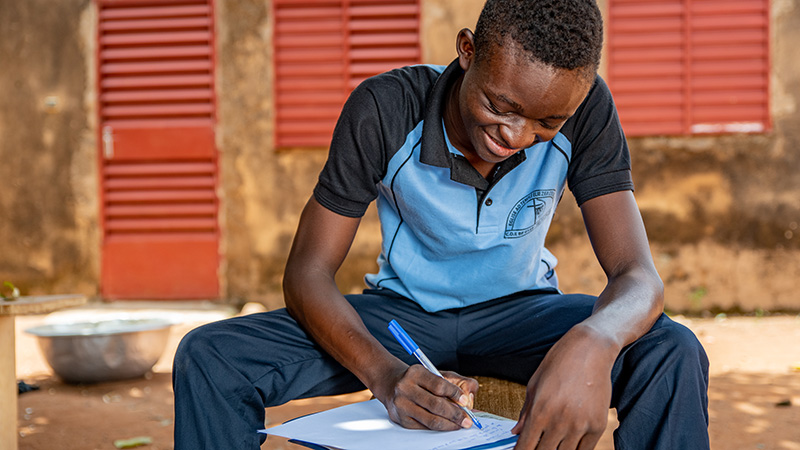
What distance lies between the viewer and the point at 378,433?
1409 mm

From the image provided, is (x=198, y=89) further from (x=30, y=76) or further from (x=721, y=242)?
(x=721, y=242)

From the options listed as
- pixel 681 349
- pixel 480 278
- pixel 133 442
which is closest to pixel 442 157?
pixel 480 278

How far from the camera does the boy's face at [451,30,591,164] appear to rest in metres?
1.54

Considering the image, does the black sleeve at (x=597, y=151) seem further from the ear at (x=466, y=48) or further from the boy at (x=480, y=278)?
the ear at (x=466, y=48)

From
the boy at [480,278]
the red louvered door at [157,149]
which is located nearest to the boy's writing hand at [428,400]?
the boy at [480,278]

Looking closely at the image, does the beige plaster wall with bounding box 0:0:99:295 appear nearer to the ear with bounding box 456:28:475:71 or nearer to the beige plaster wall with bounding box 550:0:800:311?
the beige plaster wall with bounding box 550:0:800:311

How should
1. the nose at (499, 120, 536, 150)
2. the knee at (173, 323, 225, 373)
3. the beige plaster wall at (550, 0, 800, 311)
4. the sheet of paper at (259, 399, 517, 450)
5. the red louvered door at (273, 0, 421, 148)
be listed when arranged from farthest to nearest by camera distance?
the red louvered door at (273, 0, 421, 148)
the beige plaster wall at (550, 0, 800, 311)
the nose at (499, 120, 536, 150)
the knee at (173, 323, 225, 373)
the sheet of paper at (259, 399, 517, 450)

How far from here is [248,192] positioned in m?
6.09

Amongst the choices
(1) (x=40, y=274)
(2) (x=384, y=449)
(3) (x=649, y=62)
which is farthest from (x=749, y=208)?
(1) (x=40, y=274)

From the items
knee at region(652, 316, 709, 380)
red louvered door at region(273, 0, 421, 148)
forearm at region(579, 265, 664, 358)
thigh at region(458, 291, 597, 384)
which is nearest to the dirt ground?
thigh at region(458, 291, 597, 384)

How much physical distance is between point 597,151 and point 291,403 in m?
2.63

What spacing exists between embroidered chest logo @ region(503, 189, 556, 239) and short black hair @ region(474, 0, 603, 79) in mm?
424

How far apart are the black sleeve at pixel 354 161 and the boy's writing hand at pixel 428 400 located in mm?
525

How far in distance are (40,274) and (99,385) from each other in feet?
7.97
